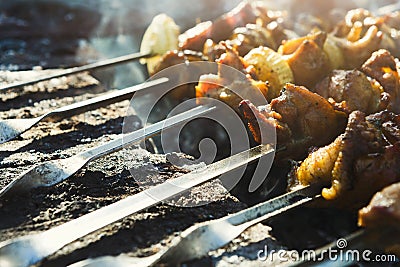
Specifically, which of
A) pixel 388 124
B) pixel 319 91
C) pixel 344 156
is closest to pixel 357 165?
pixel 344 156

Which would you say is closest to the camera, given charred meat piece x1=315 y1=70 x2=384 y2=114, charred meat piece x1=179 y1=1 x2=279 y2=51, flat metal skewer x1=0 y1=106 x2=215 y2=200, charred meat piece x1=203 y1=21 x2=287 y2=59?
flat metal skewer x1=0 y1=106 x2=215 y2=200

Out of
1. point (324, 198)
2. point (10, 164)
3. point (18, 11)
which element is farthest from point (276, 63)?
point (18, 11)

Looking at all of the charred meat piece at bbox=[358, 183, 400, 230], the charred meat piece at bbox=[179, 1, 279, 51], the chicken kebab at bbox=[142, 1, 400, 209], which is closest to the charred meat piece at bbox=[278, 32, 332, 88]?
the chicken kebab at bbox=[142, 1, 400, 209]

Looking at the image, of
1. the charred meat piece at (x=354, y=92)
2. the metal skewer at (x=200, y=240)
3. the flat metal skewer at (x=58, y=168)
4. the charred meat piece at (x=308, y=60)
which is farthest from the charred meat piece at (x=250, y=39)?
the metal skewer at (x=200, y=240)

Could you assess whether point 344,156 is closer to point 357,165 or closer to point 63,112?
point 357,165

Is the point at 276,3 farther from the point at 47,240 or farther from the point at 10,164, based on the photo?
the point at 47,240

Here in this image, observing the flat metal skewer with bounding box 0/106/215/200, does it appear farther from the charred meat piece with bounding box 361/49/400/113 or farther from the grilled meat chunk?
the charred meat piece with bounding box 361/49/400/113
